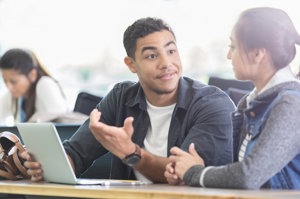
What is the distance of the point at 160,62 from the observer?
240cm

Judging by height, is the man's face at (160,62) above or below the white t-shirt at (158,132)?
above

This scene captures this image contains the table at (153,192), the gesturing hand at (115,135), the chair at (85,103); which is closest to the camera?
the table at (153,192)

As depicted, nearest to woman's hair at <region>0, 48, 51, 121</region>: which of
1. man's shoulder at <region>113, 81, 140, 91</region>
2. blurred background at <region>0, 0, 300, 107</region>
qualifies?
blurred background at <region>0, 0, 300, 107</region>

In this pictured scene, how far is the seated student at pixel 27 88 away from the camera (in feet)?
14.1

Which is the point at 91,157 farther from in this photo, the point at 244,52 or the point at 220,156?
the point at 244,52

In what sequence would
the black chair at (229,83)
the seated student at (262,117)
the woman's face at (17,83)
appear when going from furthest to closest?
the woman's face at (17,83)
the black chair at (229,83)
the seated student at (262,117)

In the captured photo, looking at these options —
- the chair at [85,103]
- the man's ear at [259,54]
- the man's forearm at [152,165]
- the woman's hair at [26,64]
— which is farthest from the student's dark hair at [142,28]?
the woman's hair at [26,64]

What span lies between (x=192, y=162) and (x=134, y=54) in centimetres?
73

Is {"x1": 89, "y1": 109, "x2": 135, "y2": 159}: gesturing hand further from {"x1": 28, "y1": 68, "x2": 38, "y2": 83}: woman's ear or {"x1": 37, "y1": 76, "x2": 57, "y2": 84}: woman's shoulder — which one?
{"x1": 28, "y1": 68, "x2": 38, "y2": 83}: woman's ear

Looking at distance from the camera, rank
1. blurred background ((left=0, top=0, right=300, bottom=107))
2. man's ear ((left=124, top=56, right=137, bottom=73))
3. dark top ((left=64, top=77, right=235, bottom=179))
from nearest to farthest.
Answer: dark top ((left=64, top=77, right=235, bottom=179)) < man's ear ((left=124, top=56, right=137, bottom=73)) < blurred background ((left=0, top=0, right=300, bottom=107))

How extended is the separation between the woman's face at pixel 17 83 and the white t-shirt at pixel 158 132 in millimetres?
2105

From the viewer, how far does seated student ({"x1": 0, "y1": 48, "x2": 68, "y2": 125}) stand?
4297mm

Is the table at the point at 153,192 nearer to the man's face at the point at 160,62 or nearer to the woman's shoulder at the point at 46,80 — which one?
the man's face at the point at 160,62

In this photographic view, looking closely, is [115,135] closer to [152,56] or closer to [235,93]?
[152,56]
